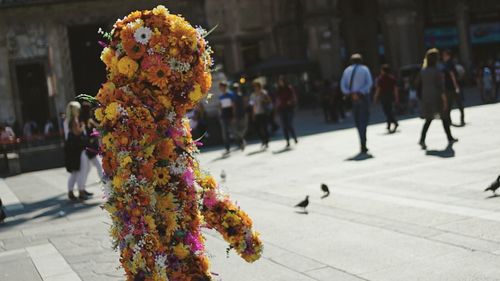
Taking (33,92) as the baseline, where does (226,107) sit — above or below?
below

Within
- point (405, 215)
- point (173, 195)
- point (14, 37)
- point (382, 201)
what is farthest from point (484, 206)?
point (14, 37)

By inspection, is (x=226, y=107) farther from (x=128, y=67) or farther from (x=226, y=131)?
(x=128, y=67)

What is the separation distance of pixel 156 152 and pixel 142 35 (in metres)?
0.71

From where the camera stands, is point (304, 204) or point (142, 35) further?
point (304, 204)

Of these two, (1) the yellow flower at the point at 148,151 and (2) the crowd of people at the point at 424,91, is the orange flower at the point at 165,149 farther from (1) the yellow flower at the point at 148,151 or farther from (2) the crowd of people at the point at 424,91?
(2) the crowd of people at the point at 424,91

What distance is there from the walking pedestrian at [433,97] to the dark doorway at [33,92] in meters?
22.7

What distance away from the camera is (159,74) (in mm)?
4512

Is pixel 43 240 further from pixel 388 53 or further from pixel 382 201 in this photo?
pixel 388 53

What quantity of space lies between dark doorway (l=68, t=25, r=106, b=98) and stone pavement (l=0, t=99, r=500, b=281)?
22149 mm

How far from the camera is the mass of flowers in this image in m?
4.55

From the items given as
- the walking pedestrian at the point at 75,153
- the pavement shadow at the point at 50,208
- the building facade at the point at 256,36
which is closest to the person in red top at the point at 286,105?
the pavement shadow at the point at 50,208

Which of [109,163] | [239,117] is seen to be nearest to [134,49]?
[109,163]

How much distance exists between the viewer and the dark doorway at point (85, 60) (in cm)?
3719

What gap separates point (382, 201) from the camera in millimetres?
9344
